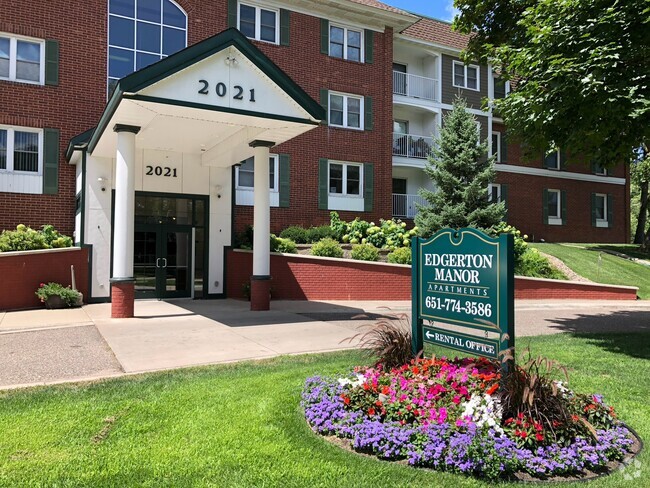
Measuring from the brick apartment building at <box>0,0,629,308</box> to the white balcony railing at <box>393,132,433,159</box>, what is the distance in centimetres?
7

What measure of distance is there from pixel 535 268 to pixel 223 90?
1359 centimetres

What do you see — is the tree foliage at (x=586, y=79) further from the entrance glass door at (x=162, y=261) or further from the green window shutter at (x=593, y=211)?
the green window shutter at (x=593, y=211)

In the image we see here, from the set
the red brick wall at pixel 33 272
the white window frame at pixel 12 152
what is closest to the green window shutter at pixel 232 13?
the white window frame at pixel 12 152

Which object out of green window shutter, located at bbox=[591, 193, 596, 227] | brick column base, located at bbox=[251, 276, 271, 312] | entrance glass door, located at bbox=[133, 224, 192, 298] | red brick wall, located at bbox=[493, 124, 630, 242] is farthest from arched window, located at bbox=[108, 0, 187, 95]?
green window shutter, located at bbox=[591, 193, 596, 227]

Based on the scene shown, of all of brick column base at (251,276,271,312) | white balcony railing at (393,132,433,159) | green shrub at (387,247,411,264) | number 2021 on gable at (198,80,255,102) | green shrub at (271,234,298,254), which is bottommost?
brick column base at (251,276,271,312)

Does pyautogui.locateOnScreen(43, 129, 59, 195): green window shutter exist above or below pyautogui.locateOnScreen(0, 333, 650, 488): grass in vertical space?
above

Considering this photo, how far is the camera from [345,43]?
21359 mm

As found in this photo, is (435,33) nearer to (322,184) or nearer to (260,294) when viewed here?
(322,184)

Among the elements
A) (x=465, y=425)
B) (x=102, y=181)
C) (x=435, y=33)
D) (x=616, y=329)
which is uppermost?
(x=435, y=33)

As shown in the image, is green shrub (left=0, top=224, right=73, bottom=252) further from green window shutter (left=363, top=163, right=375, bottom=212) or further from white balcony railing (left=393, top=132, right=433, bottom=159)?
white balcony railing (left=393, top=132, right=433, bottom=159)

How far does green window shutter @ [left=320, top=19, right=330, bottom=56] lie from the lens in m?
20.7

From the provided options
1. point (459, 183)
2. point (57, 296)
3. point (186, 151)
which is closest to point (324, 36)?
point (459, 183)
